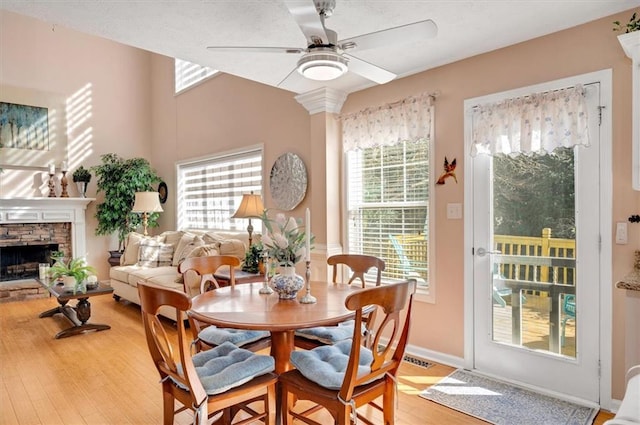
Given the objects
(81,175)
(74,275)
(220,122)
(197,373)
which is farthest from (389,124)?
(81,175)

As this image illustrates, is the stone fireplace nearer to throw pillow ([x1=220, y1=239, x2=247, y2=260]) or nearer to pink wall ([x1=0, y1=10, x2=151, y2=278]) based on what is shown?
pink wall ([x1=0, y1=10, x2=151, y2=278])

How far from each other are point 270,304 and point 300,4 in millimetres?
1474

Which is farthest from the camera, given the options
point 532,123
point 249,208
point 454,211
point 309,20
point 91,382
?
point 249,208

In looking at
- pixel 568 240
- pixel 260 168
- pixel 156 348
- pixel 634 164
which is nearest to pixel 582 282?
pixel 568 240

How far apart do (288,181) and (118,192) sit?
3525mm

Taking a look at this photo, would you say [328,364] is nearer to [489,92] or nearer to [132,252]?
[489,92]

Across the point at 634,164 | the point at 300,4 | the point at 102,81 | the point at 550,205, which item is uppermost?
the point at 102,81

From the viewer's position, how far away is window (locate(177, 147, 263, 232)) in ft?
17.1

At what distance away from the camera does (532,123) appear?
2701 millimetres

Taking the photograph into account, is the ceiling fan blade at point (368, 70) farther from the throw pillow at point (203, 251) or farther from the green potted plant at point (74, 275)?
the green potted plant at point (74, 275)

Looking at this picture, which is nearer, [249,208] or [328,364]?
[328,364]

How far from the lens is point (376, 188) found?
12.3 ft

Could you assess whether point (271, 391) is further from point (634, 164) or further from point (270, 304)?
point (634, 164)

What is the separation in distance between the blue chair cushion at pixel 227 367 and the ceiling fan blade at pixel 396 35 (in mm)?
1648
